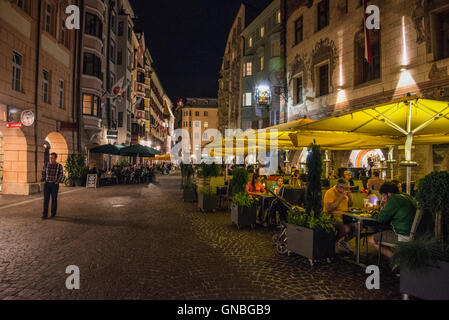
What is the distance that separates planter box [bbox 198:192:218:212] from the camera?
10883 mm

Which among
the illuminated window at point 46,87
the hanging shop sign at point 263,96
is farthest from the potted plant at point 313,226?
the hanging shop sign at point 263,96

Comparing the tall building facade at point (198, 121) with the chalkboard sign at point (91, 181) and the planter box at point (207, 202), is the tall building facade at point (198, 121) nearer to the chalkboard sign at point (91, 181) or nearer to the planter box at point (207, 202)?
the chalkboard sign at point (91, 181)

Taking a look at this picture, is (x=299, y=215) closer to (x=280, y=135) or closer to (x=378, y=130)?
(x=378, y=130)

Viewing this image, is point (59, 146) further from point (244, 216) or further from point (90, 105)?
point (244, 216)

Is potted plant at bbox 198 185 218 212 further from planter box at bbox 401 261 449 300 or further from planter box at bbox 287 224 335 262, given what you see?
planter box at bbox 401 261 449 300

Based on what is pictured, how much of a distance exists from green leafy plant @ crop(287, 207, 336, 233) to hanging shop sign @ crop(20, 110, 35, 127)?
47.1 feet

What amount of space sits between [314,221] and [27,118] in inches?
590

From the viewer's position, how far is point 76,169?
20.3m

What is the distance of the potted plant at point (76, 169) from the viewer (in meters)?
20.2

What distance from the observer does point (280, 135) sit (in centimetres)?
1030

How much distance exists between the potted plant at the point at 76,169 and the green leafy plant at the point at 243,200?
15.9m
